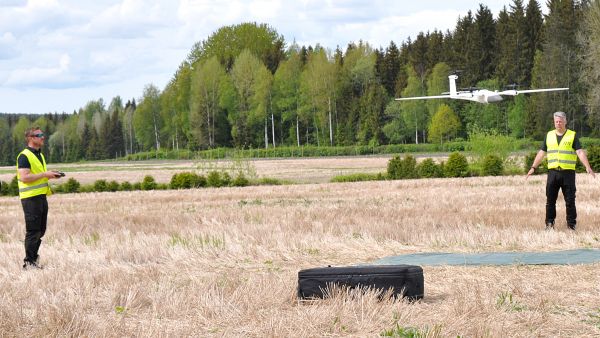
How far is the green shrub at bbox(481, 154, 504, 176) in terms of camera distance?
1633 inches

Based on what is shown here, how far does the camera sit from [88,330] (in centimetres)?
732

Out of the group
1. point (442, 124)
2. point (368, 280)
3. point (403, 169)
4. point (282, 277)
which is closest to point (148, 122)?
point (442, 124)

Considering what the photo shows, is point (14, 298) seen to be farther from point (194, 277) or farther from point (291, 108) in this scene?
point (291, 108)

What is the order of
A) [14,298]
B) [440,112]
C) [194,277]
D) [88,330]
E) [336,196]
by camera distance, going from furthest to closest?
[440,112]
[336,196]
[194,277]
[14,298]
[88,330]

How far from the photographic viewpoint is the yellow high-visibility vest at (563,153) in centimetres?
1451

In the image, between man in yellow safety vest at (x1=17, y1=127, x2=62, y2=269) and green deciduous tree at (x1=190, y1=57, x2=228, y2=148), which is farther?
green deciduous tree at (x1=190, y1=57, x2=228, y2=148)

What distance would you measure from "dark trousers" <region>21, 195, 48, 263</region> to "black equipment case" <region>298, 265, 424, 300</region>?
16.0 ft

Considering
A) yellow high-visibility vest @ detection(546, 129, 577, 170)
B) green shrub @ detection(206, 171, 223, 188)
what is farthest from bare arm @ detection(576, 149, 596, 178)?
green shrub @ detection(206, 171, 223, 188)

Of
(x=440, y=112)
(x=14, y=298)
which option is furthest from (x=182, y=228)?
(x=440, y=112)

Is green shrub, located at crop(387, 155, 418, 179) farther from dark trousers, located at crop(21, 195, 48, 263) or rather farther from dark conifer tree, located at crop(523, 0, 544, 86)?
dark conifer tree, located at crop(523, 0, 544, 86)

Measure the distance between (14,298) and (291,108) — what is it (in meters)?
104

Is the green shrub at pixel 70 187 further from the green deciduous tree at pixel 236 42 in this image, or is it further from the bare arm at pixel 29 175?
the green deciduous tree at pixel 236 42

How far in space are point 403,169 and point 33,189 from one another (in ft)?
99.5

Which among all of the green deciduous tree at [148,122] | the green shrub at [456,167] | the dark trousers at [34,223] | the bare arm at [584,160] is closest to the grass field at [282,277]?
the dark trousers at [34,223]
